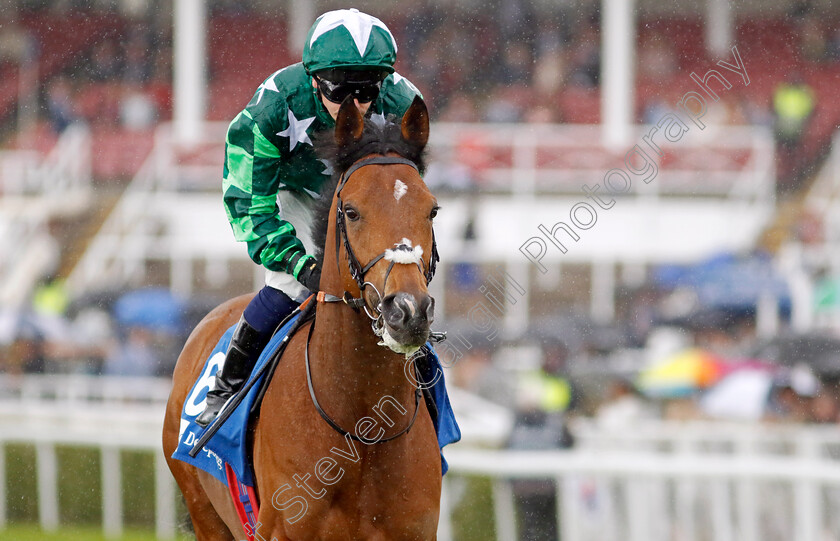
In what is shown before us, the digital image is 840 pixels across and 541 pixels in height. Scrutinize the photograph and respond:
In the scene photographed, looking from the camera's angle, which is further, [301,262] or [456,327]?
[456,327]

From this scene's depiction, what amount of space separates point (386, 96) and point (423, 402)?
98 centimetres

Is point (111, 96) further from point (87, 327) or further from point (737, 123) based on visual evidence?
point (737, 123)

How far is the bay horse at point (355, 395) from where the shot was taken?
2.93m

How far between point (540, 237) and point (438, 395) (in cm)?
933

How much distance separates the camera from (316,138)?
3213 mm

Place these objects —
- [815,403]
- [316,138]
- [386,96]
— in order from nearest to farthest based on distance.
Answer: [316,138], [386,96], [815,403]

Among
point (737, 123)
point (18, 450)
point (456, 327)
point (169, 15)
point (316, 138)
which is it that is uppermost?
point (169, 15)

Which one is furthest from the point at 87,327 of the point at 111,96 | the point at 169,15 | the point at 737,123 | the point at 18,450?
the point at 169,15

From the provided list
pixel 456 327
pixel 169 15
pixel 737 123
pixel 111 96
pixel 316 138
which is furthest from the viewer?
pixel 169 15

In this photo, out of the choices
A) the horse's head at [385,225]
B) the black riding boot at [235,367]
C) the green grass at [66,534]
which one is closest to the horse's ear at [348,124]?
the horse's head at [385,225]

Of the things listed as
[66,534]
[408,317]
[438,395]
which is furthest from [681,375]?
[408,317]

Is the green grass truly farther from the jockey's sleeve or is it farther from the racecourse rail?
the jockey's sleeve

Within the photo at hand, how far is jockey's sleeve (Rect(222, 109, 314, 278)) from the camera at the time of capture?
3500mm

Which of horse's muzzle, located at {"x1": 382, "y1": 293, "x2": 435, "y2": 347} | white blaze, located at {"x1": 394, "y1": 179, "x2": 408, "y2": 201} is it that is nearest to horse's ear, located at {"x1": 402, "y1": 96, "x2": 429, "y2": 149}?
white blaze, located at {"x1": 394, "y1": 179, "x2": 408, "y2": 201}
